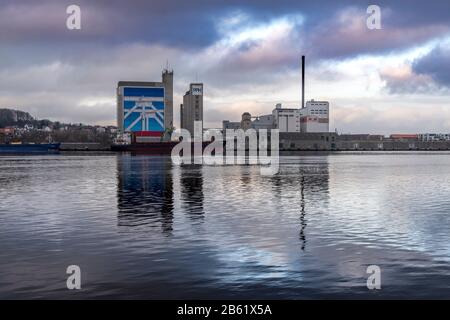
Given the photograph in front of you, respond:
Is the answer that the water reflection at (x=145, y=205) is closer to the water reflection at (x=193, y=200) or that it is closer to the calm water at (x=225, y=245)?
the calm water at (x=225, y=245)

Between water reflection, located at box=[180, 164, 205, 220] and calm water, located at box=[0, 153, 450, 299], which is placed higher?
calm water, located at box=[0, 153, 450, 299]

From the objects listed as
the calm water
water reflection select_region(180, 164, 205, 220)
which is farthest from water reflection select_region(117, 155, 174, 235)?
water reflection select_region(180, 164, 205, 220)

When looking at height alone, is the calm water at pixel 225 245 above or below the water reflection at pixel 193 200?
above

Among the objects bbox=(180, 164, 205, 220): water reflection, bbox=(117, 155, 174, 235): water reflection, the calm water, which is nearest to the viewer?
the calm water

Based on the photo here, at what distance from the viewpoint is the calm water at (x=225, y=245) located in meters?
15.6

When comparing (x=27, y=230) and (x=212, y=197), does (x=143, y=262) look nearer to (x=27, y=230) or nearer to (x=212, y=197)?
(x=27, y=230)

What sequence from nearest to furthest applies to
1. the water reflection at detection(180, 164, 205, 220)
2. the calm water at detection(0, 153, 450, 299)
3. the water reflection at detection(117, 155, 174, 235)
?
the calm water at detection(0, 153, 450, 299)
the water reflection at detection(117, 155, 174, 235)
the water reflection at detection(180, 164, 205, 220)

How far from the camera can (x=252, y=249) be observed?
20875mm

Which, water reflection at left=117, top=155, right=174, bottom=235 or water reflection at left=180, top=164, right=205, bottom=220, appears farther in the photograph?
water reflection at left=180, top=164, right=205, bottom=220

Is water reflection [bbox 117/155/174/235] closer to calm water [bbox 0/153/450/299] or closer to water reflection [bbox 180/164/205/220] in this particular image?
calm water [bbox 0/153/450/299]

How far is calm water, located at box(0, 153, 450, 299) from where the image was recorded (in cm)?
1556

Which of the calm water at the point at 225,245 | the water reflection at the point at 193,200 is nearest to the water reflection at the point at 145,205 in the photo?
the calm water at the point at 225,245

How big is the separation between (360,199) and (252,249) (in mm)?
20229
